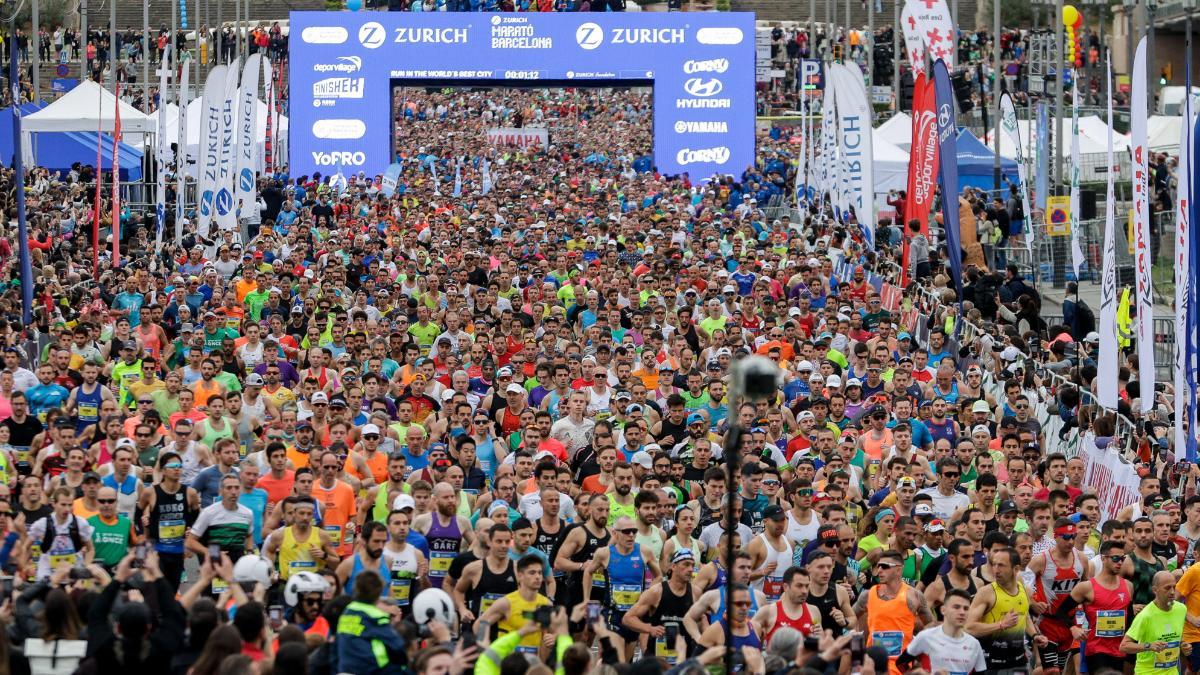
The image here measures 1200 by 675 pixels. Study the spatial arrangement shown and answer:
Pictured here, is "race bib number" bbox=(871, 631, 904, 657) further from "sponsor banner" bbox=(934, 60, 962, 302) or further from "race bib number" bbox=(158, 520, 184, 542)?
"sponsor banner" bbox=(934, 60, 962, 302)

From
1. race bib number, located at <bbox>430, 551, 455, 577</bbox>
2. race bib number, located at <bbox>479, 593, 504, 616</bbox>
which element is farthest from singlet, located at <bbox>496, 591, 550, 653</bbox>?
race bib number, located at <bbox>430, 551, 455, 577</bbox>

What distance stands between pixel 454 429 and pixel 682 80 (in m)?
30.2

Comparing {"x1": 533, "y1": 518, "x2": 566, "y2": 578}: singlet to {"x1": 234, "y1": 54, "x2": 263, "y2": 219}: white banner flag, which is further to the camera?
{"x1": 234, "y1": 54, "x2": 263, "y2": 219}: white banner flag

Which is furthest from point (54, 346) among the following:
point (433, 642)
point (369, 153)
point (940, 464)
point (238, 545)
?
point (369, 153)

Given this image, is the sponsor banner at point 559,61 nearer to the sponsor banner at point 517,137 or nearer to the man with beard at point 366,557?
the sponsor banner at point 517,137

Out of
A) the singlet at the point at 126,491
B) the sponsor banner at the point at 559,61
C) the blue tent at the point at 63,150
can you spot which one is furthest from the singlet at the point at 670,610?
the sponsor banner at the point at 559,61

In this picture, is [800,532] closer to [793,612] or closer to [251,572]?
[793,612]

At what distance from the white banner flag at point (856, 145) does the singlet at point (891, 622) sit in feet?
51.6

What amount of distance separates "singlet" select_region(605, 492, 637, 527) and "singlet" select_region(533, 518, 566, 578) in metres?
0.33

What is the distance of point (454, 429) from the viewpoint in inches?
621

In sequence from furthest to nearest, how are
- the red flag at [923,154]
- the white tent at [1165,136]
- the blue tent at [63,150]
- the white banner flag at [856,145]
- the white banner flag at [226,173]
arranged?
the blue tent at [63,150], the white tent at [1165,136], the white banner flag at [856,145], the white banner flag at [226,173], the red flag at [923,154]

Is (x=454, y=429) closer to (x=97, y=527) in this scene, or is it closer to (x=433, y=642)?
(x=97, y=527)

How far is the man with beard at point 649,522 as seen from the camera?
41.5 ft

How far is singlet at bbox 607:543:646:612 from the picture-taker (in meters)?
12.3
